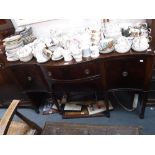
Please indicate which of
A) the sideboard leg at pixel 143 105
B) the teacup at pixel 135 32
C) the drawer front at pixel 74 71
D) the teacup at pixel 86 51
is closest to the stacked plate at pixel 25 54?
the drawer front at pixel 74 71

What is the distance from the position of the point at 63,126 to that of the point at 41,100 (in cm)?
80

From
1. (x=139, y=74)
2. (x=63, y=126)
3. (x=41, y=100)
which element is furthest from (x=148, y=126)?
(x=41, y=100)

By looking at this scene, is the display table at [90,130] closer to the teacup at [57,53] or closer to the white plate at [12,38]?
the teacup at [57,53]

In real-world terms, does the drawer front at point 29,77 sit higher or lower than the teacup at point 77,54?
lower

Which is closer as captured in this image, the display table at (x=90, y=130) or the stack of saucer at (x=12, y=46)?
the display table at (x=90, y=130)

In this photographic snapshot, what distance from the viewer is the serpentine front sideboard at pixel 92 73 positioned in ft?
5.00

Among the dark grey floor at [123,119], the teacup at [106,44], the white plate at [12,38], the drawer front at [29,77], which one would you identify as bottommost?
the dark grey floor at [123,119]

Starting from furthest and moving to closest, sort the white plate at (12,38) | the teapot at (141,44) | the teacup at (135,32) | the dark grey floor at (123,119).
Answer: the dark grey floor at (123,119)
the white plate at (12,38)
the teacup at (135,32)
the teapot at (141,44)

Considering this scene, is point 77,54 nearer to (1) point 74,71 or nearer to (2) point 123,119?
(1) point 74,71

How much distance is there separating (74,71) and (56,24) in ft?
1.77

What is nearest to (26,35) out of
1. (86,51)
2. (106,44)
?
(86,51)

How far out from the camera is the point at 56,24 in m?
1.87

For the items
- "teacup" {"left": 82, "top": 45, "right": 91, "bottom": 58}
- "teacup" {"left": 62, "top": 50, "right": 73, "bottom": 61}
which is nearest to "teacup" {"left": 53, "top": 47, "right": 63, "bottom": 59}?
"teacup" {"left": 62, "top": 50, "right": 73, "bottom": 61}
